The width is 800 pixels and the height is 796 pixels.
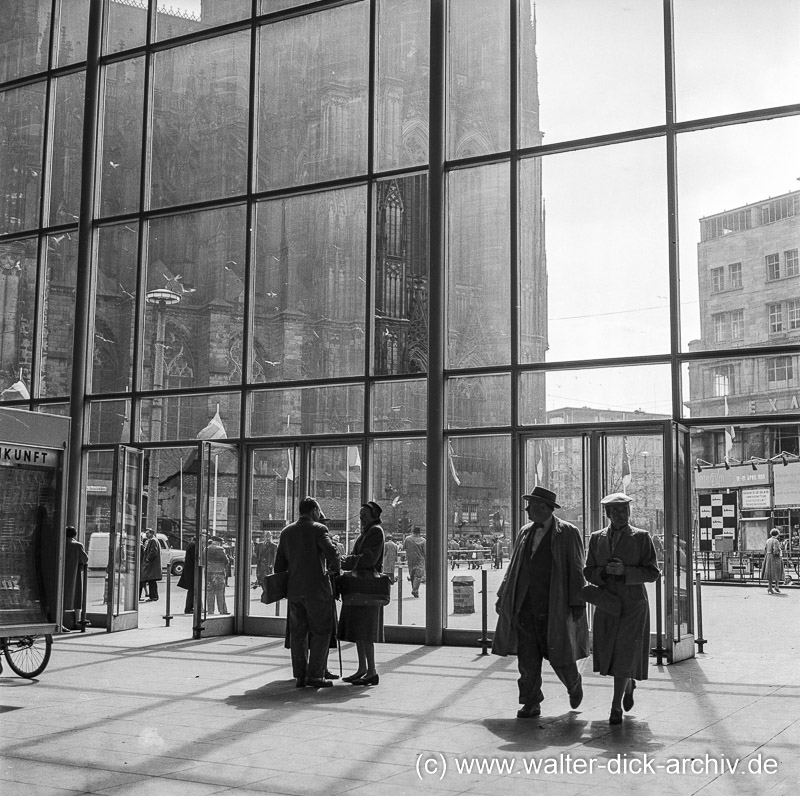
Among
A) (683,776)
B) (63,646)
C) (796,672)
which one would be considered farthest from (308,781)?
(63,646)

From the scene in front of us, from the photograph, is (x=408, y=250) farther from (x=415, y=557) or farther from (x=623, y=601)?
(x=623, y=601)

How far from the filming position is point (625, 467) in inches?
492

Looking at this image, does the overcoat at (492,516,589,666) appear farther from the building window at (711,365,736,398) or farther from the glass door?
the glass door

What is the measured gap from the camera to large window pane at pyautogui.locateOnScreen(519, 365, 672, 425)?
12.5 m

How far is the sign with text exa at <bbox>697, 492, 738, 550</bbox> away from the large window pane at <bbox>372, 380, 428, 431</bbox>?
20.2 meters

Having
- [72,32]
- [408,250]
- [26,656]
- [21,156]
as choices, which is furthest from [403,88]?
[26,656]

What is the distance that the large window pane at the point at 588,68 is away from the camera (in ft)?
42.8

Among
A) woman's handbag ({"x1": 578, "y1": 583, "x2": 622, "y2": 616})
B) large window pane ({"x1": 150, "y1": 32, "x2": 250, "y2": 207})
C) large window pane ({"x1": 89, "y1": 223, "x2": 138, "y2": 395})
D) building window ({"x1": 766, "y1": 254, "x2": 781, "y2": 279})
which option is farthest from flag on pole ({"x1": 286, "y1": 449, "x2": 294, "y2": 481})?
woman's handbag ({"x1": 578, "y1": 583, "x2": 622, "y2": 616})

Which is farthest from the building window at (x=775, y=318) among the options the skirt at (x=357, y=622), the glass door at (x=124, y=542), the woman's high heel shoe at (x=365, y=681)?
the glass door at (x=124, y=542)

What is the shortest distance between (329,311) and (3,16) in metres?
8.88

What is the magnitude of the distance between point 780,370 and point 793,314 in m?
0.65

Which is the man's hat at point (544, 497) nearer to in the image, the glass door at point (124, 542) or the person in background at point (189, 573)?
the glass door at point (124, 542)

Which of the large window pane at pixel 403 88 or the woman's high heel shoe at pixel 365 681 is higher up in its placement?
the large window pane at pixel 403 88

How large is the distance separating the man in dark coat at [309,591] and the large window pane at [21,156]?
10347 mm
